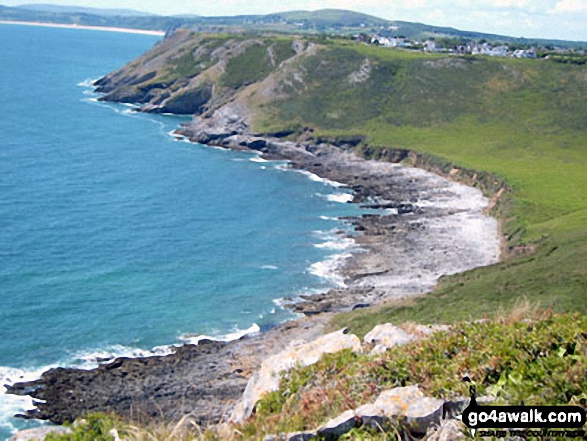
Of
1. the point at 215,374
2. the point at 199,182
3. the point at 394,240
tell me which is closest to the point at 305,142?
the point at 199,182

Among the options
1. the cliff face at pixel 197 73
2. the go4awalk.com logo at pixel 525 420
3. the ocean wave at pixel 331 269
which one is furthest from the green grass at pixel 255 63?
the go4awalk.com logo at pixel 525 420

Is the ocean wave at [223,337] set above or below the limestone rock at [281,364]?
below

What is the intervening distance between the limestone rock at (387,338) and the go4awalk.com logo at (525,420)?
23.5 ft

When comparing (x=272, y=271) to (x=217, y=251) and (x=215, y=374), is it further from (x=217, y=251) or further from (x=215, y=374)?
(x=215, y=374)

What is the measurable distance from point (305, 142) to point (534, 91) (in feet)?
163

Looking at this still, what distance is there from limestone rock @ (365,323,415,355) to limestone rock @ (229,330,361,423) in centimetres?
56

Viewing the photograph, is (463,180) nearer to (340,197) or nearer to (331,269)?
(340,197)

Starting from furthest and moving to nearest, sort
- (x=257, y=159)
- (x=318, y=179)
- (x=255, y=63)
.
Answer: (x=255, y=63) < (x=257, y=159) < (x=318, y=179)

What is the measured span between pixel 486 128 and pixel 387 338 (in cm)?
10910

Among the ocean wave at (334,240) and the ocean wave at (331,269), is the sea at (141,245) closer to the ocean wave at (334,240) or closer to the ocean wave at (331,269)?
the ocean wave at (331,269)

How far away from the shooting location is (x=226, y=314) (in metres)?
54.7

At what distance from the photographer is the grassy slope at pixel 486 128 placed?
168 ft

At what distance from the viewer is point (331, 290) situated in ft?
197

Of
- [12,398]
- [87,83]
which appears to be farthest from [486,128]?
[87,83]
